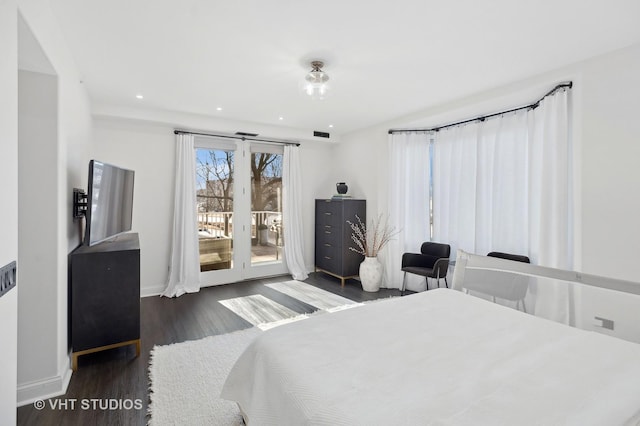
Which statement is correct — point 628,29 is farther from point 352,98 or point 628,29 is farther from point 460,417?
point 460,417

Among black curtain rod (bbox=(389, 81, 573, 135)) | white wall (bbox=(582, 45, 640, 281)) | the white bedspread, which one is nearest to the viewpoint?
the white bedspread

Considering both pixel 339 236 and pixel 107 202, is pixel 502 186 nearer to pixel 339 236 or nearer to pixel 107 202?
pixel 339 236

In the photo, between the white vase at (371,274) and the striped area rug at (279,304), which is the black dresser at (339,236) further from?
the striped area rug at (279,304)

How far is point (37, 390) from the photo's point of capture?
213 cm

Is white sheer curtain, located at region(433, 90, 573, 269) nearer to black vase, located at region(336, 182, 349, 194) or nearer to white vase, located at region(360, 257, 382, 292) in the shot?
white vase, located at region(360, 257, 382, 292)

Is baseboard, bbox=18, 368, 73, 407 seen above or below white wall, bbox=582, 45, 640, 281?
below

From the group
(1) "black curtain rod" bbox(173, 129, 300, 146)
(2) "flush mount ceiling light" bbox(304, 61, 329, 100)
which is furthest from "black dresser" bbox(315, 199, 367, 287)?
(2) "flush mount ceiling light" bbox(304, 61, 329, 100)

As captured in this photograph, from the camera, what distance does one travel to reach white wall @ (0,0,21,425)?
122cm

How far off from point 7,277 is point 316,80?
2443mm

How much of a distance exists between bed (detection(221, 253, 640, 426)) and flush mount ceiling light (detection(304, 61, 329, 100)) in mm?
1963

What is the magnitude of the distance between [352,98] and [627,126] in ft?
8.09

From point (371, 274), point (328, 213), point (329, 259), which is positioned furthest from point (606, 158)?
point (329, 259)

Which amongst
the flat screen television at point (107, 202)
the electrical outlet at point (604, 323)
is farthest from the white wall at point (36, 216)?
Answer: the electrical outlet at point (604, 323)

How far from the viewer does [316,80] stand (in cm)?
279
